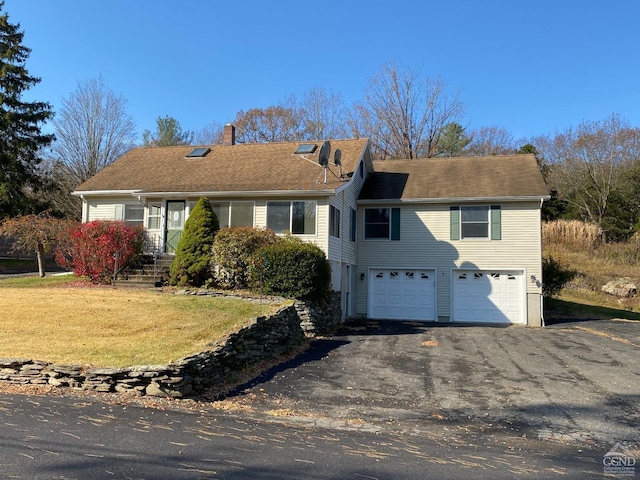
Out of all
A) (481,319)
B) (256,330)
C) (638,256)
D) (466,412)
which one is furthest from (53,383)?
(638,256)

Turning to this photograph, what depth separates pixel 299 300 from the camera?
13.6m

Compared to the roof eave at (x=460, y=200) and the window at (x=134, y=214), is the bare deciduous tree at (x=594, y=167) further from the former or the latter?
the window at (x=134, y=214)

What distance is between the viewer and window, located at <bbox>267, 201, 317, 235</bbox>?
16.1 meters

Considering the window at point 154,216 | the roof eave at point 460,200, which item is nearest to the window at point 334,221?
the roof eave at point 460,200

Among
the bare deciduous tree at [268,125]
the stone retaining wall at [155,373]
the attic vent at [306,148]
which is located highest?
the bare deciduous tree at [268,125]

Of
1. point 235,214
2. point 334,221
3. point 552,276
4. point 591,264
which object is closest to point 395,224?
point 334,221

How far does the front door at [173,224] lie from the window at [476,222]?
10.5m

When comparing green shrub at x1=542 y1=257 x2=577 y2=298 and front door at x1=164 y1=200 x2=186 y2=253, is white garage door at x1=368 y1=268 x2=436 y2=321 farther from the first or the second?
front door at x1=164 y1=200 x2=186 y2=253

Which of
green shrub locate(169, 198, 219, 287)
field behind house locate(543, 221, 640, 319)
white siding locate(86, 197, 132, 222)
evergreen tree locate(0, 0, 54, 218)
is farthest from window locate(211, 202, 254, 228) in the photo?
evergreen tree locate(0, 0, 54, 218)

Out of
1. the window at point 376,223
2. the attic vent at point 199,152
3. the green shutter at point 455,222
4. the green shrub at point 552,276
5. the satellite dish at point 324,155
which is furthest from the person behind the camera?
the attic vent at point 199,152

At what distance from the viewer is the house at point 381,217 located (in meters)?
16.8

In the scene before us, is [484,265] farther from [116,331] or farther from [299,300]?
[116,331]

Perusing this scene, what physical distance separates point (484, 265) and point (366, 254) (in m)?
4.68

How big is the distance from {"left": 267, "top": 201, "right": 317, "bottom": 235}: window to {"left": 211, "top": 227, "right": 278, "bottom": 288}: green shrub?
138 centimetres
